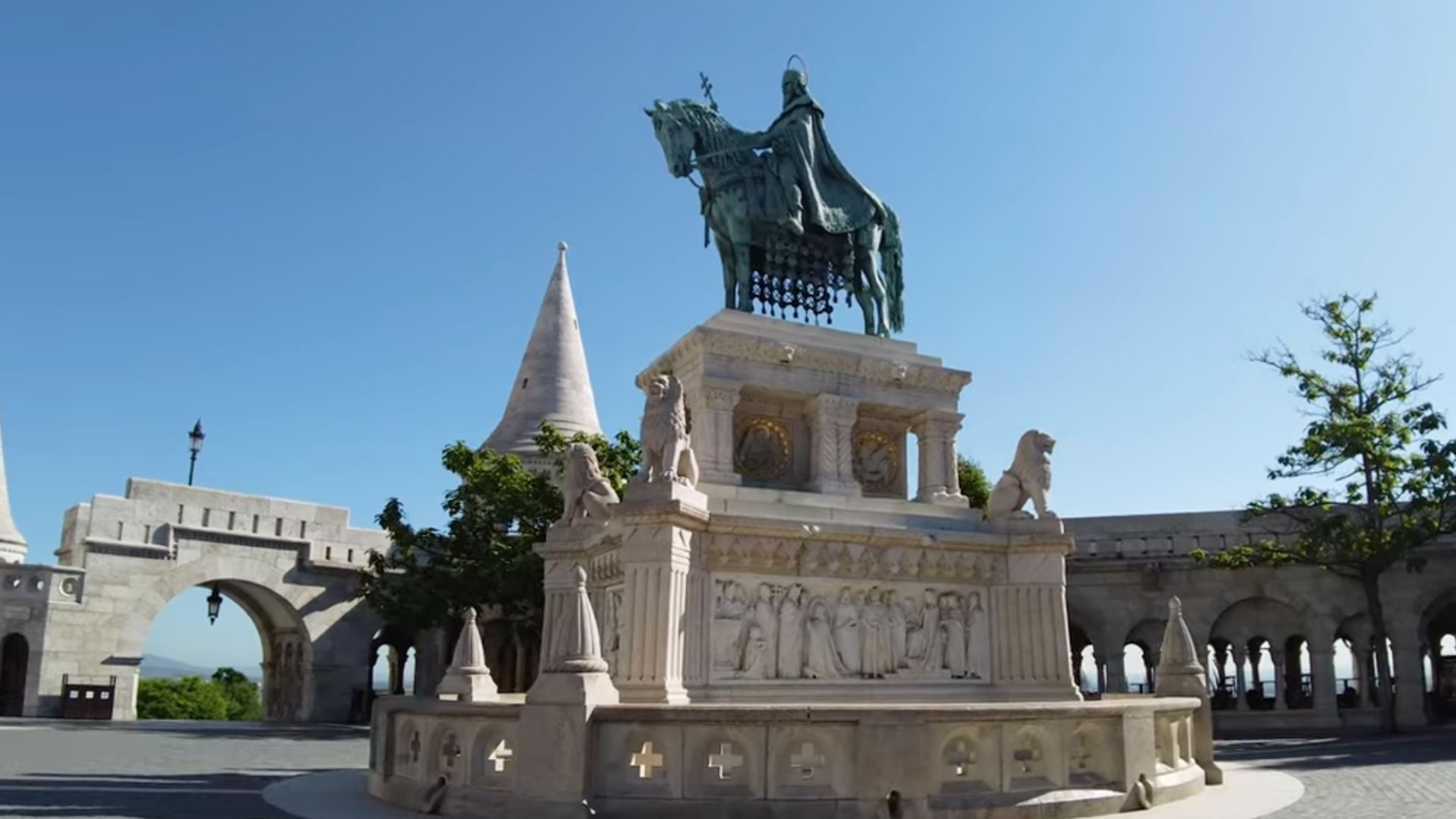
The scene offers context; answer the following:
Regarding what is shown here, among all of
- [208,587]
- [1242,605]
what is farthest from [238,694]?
[1242,605]

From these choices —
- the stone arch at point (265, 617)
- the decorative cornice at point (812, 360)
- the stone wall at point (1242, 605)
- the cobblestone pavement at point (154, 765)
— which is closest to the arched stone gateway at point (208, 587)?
the stone arch at point (265, 617)

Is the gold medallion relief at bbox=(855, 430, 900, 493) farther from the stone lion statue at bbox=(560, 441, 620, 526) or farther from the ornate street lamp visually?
the ornate street lamp

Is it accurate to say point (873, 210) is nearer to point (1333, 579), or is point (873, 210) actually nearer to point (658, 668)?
point (658, 668)

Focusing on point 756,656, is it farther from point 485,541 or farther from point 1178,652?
point 485,541

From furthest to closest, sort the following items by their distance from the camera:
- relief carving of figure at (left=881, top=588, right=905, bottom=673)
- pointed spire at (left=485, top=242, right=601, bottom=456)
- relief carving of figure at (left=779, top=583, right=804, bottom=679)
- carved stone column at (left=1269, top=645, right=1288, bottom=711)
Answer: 1. pointed spire at (left=485, top=242, right=601, bottom=456)
2. carved stone column at (left=1269, top=645, right=1288, bottom=711)
3. relief carving of figure at (left=881, top=588, right=905, bottom=673)
4. relief carving of figure at (left=779, top=583, right=804, bottom=679)

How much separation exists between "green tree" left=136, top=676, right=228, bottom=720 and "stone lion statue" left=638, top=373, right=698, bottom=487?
163ft

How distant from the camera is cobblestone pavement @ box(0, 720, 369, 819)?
35.6 ft

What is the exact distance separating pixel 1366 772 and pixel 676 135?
13.3 metres

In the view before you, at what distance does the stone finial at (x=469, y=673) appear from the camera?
44.9 feet

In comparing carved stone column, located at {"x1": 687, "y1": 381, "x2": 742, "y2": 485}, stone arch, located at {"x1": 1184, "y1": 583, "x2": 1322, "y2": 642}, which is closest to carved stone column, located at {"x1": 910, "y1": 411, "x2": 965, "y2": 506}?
carved stone column, located at {"x1": 687, "y1": 381, "x2": 742, "y2": 485}

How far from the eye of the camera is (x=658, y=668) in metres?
12.3

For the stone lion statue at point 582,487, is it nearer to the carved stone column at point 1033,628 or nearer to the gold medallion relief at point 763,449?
the gold medallion relief at point 763,449

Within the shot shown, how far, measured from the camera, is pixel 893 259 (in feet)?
61.5

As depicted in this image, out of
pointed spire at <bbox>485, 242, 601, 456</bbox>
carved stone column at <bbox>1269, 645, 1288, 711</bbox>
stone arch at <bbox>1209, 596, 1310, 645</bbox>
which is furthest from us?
pointed spire at <bbox>485, 242, 601, 456</bbox>
